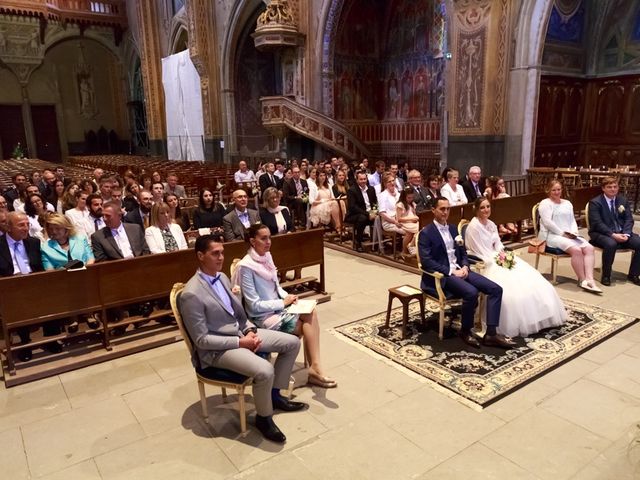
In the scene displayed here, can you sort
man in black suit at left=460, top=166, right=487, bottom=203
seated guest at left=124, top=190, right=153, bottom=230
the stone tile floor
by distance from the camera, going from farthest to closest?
1. man in black suit at left=460, top=166, right=487, bottom=203
2. seated guest at left=124, top=190, right=153, bottom=230
3. the stone tile floor

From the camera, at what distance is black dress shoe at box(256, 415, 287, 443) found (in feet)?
10.3

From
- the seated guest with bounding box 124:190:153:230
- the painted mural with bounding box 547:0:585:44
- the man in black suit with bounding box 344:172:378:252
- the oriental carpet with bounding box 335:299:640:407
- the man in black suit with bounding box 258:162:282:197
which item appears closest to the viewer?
the oriental carpet with bounding box 335:299:640:407

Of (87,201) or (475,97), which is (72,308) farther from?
(475,97)

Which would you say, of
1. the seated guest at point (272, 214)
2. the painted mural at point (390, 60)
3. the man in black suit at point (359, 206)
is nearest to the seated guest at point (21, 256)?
the seated guest at point (272, 214)

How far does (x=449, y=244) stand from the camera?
4676mm

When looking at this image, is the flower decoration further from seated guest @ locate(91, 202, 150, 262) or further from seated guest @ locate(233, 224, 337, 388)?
seated guest @ locate(91, 202, 150, 262)

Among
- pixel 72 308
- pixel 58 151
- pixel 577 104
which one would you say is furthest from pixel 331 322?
pixel 58 151

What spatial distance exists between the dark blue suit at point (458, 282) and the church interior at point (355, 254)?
1.19 ft

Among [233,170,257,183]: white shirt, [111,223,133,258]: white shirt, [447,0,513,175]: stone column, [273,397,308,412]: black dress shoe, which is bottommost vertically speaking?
[273,397,308,412]: black dress shoe

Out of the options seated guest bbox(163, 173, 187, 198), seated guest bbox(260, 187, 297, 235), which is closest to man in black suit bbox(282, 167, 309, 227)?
seated guest bbox(163, 173, 187, 198)

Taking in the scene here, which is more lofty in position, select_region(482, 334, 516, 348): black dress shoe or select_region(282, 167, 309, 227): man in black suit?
select_region(282, 167, 309, 227): man in black suit

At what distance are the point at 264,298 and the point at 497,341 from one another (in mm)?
2137

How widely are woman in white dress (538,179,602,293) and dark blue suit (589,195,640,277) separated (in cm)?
21

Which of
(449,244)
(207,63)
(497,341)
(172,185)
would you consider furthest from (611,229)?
(207,63)
